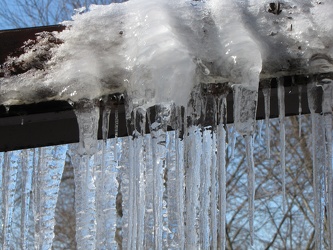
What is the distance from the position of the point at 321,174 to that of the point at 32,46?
0.99 m

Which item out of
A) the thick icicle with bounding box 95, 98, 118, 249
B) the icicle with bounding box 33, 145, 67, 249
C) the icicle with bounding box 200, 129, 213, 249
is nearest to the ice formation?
the icicle with bounding box 200, 129, 213, 249

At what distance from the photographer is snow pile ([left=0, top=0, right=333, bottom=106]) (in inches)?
48.8

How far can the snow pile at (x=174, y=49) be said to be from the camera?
1.24 m

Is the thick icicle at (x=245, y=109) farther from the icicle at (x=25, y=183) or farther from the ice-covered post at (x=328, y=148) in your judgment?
the icicle at (x=25, y=183)

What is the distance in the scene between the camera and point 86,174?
6.16 feet

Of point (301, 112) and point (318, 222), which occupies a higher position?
point (301, 112)

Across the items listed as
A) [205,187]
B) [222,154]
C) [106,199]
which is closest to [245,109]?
[222,154]

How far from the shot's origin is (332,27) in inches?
52.1

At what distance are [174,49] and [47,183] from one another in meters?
1.17

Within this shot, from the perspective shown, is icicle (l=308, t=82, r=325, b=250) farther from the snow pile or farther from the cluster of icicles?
the snow pile

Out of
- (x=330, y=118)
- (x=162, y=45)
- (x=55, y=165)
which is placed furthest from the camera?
Answer: (x=55, y=165)

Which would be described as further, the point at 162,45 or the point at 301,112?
the point at 301,112

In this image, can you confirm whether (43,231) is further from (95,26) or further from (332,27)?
(332,27)

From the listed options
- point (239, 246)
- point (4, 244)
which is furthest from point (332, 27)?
point (239, 246)
